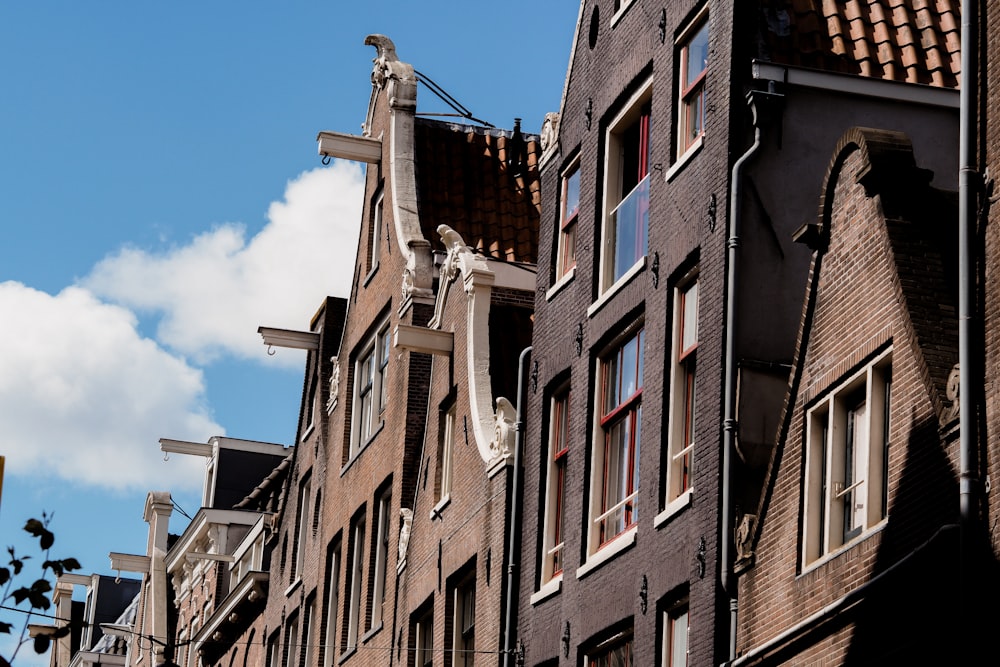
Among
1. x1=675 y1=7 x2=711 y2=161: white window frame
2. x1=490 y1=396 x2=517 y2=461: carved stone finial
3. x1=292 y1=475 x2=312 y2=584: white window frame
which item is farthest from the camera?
x1=292 y1=475 x2=312 y2=584: white window frame

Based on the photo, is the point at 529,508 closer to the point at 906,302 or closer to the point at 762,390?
the point at 762,390

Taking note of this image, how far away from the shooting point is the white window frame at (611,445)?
21.9 metres

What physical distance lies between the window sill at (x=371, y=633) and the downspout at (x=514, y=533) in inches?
247

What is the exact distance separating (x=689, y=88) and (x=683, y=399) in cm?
370

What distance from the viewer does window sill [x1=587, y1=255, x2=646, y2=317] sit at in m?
22.3

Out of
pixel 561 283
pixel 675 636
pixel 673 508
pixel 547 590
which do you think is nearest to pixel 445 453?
pixel 561 283

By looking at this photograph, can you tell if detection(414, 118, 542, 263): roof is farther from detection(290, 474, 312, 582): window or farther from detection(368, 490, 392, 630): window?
detection(290, 474, 312, 582): window

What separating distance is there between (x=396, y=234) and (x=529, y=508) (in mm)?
10095

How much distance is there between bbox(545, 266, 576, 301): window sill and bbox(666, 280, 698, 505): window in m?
4.05

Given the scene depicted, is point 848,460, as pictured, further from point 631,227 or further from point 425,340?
point 425,340

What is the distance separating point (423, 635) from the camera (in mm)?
29016

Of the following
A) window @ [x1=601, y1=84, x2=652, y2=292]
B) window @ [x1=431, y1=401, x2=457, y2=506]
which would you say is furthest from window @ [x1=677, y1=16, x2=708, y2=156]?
window @ [x1=431, y1=401, x2=457, y2=506]

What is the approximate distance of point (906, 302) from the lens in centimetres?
1616

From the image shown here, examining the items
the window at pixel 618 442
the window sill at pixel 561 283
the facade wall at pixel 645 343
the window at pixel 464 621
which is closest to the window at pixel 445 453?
the window at pixel 464 621
